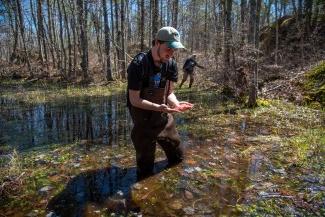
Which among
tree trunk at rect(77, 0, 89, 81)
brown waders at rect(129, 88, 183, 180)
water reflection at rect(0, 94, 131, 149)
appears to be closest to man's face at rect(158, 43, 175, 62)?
brown waders at rect(129, 88, 183, 180)

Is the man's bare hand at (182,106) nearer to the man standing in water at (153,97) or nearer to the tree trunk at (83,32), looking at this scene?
the man standing in water at (153,97)

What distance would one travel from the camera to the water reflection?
752 cm

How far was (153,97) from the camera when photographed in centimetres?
468

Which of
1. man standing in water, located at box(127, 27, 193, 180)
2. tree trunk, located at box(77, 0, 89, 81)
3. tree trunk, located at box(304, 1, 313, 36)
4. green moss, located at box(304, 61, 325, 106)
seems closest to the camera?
man standing in water, located at box(127, 27, 193, 180)

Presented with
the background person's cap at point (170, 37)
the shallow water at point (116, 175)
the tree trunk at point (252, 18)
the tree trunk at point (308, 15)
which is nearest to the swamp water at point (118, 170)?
the shallow water at point (116, 175)

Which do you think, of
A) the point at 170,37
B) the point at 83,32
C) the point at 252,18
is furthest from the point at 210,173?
the point at 83,32

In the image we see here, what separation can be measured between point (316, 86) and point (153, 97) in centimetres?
816

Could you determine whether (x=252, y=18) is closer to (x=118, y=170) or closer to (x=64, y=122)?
A: (x=64, y=122)

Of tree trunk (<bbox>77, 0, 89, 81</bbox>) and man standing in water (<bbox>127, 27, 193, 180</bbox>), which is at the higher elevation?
tree trunk (<bbox>77, 0, 89, 81</bbox>)

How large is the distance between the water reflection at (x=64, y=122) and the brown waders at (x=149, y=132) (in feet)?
6.81

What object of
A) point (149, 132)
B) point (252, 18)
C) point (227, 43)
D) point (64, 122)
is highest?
point (252, 18)

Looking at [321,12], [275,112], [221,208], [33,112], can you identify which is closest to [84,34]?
[33,112]

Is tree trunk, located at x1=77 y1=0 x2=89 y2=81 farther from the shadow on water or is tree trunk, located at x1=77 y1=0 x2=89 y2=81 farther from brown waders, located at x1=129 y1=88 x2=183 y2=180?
brown waders, located at x1=129 y1=88 x2=183 y2=180

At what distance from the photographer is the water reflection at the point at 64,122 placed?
752cm
